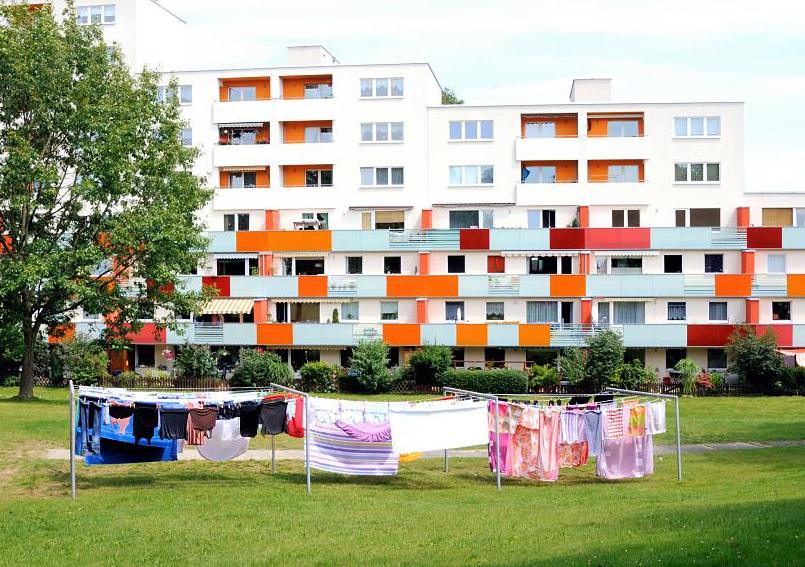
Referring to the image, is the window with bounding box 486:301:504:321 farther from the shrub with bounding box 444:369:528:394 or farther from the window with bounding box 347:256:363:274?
the window with bounding box 347:256:363:274

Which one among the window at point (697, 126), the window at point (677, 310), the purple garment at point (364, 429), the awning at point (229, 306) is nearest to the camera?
the purple garment at point (364, 429)

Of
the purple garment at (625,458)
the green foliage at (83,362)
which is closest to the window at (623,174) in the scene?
the green foliage at (83,362)

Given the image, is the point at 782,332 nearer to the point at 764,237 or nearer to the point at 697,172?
the point at 764,237

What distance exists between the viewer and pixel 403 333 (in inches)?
2618

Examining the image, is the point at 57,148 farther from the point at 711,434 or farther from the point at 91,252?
the point at 711,434

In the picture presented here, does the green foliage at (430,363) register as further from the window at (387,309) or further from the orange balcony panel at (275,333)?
the orange balcony panel at (275,333)

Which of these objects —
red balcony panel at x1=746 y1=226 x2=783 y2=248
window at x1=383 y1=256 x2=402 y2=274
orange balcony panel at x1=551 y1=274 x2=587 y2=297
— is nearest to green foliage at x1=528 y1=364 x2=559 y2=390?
orange balcony panel at x1=551 y1=274 x2=587 y2=297

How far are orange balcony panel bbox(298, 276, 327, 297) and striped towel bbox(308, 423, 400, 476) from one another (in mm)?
39085

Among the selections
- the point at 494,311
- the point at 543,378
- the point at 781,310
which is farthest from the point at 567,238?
the point at 781,310

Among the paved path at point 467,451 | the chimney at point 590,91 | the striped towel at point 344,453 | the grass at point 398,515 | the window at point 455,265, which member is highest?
the chimney at point 590,91

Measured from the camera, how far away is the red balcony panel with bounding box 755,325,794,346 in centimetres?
→ 6419

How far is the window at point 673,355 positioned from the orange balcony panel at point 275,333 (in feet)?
74.2

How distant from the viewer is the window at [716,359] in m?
66.0

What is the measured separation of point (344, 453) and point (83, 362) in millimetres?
39543
